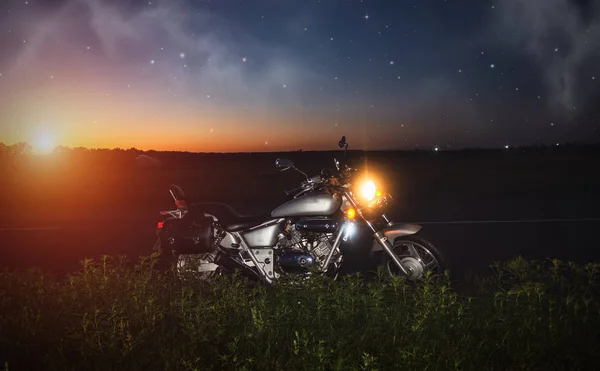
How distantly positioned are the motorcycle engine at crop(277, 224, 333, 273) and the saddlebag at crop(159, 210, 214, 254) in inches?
33.3

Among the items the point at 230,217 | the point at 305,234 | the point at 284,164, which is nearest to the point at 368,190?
the point at 305,234

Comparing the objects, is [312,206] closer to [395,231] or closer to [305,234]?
[305,234]

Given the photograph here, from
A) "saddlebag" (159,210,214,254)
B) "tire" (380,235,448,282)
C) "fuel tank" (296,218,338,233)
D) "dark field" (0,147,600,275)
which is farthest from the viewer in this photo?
"dark field" (0,147,600,275)

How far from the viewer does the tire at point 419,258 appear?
621 cm

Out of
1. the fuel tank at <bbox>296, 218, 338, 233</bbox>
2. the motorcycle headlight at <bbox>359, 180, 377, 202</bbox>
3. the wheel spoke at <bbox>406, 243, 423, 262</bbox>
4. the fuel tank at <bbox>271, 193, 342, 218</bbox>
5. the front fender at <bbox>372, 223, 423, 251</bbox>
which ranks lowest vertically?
the wheel spoke at <bbox>406, 243, 423, 262</bbox>

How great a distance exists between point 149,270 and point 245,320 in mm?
1569

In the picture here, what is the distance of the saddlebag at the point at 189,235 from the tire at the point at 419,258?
2.00 meters

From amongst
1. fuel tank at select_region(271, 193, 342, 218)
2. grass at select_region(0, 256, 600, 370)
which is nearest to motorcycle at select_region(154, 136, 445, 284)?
fuel tank at select_region(271, 193, 342, 218)

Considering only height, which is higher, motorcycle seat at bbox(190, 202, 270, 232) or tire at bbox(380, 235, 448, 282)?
motorcycle seat at bbox(190, 202, 270, 232)

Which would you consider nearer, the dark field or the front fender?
the front fender

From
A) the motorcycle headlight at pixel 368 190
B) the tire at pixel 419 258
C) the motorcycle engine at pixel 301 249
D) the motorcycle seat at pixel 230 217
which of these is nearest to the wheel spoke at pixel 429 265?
the tire at pixel 419 258

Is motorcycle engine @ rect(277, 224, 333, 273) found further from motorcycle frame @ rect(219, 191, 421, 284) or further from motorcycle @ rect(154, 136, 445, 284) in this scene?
motorcycle frame @ rect(219, 191, 421, 284)

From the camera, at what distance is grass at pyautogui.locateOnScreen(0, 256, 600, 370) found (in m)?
3.93

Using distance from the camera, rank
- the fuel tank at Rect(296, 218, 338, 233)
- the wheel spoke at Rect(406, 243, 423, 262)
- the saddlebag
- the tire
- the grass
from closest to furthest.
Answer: the grass, the fuel tank at Rect(296, 218, 338, 233), the tire, the wheel spoke at Rect(406, 243, 423, 262), the saddlebag
